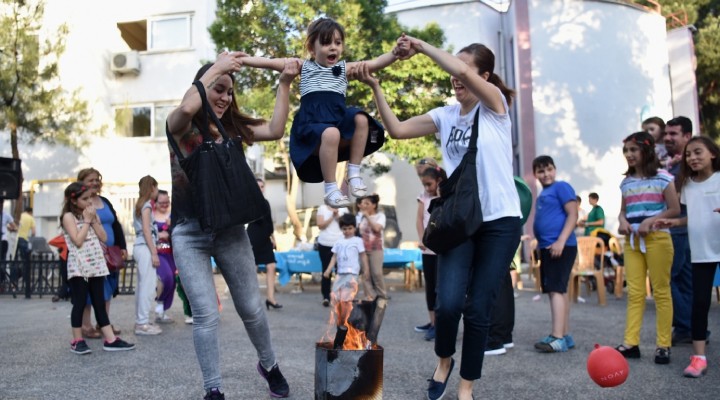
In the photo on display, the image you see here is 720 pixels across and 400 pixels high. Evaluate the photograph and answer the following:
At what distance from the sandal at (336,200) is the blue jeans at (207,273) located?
646mm

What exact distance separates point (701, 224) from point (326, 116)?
332cm

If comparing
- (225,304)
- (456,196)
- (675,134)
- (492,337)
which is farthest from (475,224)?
(225,304)

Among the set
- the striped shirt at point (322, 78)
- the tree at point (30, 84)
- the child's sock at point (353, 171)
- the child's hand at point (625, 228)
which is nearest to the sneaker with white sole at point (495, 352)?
the child's hand at point (625, 228)

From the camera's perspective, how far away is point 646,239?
226 inches

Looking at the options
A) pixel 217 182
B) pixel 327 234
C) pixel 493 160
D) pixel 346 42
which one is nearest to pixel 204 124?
pixel 217 182

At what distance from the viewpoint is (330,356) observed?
3.61 meters

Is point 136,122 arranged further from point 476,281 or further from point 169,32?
point 476,281

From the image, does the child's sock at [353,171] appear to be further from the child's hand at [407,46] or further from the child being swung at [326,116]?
the child's hand at [407,46]

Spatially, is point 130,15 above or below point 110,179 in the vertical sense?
above

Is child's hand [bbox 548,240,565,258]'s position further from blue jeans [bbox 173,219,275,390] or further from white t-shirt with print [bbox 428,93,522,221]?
blue jeans [bbox 173,219,275,390]

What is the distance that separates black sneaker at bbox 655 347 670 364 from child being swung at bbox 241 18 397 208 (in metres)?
3.27

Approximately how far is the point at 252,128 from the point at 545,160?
3454 millimetres

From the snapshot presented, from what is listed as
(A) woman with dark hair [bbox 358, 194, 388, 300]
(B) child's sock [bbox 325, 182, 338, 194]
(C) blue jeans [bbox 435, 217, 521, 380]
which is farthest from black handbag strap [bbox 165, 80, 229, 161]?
(A) woman with dark hair [bbox 358, 194, 388, 300]

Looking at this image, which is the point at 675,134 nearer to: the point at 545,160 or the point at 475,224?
the point at 545,160
